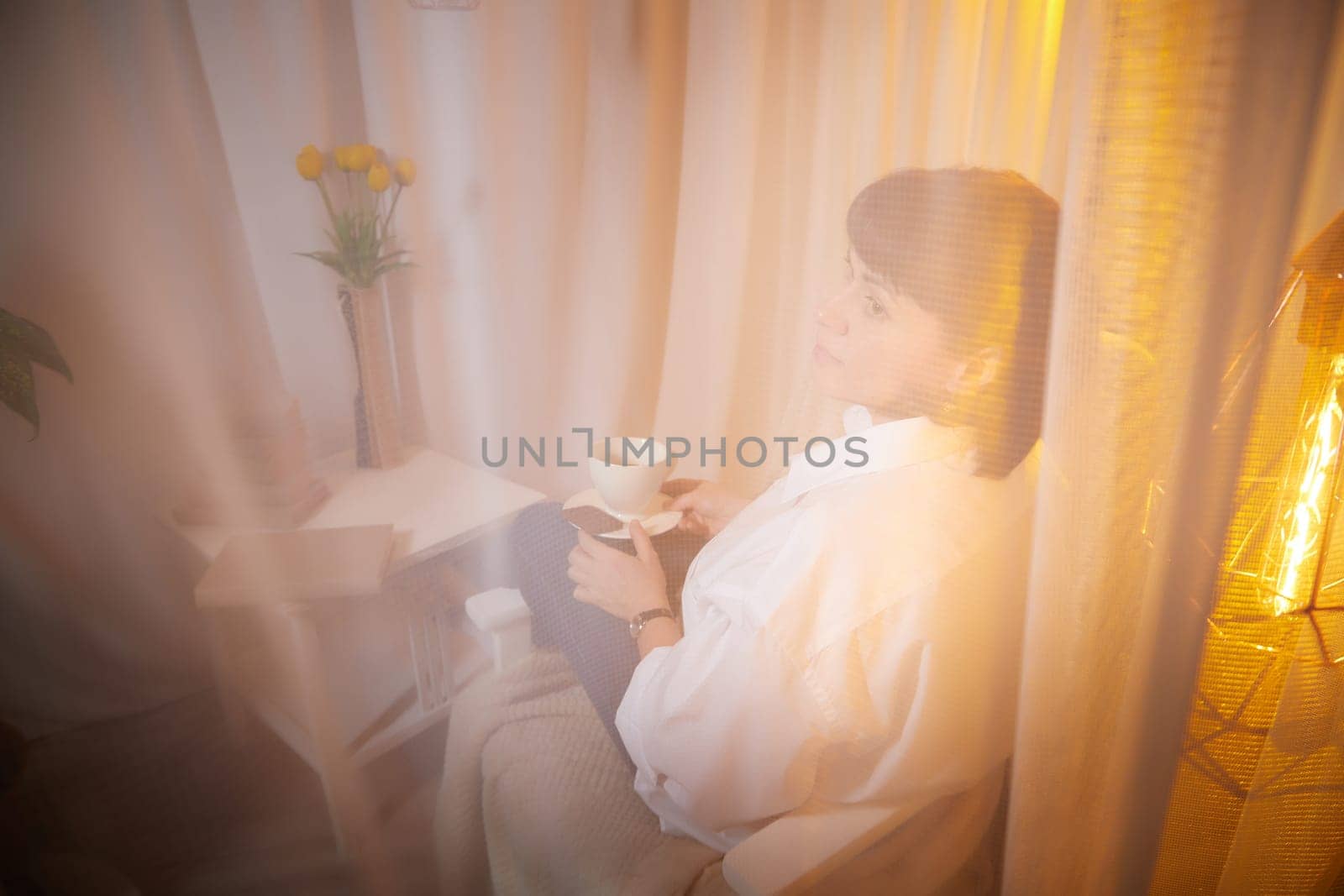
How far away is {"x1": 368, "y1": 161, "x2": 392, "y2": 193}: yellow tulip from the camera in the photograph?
55cm

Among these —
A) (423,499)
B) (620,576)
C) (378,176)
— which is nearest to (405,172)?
(378,176)

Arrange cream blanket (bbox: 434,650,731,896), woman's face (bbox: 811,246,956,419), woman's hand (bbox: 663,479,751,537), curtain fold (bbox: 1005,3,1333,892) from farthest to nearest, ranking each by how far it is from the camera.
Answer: woman's hand (bbox: 663,479,751,537) → cream blanket (bbox: 434,650,731,896) → woman's face (bbox: 811,246,956,419) → curtain fold (bbox: 1005,3,1333,892)

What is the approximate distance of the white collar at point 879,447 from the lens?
523 millimetres

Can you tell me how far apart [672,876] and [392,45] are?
75 centimetres

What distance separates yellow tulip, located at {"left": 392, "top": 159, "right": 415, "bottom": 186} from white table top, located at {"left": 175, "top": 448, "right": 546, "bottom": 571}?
0.86 ft

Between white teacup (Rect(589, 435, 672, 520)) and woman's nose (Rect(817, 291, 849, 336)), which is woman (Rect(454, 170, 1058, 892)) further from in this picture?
white teacup (Rect(589, 435, 672, 520))

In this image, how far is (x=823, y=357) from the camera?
0.55 m

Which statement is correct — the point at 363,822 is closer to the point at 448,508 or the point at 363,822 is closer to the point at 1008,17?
the point at 448,508

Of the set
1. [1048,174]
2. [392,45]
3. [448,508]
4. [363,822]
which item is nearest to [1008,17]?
[1048,174]

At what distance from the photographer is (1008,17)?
46cm

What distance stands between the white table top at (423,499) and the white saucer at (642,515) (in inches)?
2.0

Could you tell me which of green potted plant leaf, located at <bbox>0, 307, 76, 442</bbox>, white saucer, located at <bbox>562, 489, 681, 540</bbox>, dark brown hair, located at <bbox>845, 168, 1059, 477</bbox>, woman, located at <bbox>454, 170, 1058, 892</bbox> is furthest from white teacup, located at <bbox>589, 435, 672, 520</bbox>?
green potted plant leaf, located at <bbox>0, 307, 76, 442</bbox>

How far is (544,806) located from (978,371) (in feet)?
1.88

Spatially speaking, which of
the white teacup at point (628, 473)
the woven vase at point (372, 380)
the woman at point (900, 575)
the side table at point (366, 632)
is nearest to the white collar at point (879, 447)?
the woman at point (900, 575)
